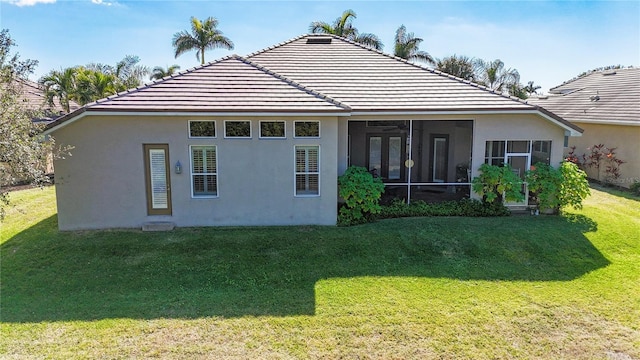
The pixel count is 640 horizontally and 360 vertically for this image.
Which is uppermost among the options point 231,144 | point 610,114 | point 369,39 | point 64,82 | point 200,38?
point 200,38

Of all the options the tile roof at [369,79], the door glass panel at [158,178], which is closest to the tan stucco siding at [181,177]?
the door glass panel at [158,178]

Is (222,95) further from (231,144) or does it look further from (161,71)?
(161,71)

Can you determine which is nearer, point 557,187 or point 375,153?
point 557,187

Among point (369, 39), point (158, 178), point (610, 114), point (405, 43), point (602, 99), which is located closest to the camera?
point (158, 178)

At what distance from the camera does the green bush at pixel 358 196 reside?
11219 mm

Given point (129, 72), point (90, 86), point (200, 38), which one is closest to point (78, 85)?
point (90, 86)

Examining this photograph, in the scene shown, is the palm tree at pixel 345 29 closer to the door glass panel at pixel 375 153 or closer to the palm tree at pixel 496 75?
the palm tree at pixel 496 75

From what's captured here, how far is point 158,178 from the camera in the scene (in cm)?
1084

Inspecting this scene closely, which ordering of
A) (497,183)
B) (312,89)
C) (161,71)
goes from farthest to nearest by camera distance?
(161,71) → (312,89) → (497,183)

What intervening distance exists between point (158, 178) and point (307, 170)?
414cm

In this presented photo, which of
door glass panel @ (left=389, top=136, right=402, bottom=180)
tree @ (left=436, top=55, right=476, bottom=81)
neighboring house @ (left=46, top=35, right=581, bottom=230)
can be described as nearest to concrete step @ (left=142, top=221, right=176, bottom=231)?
neighboring house @ (left=46, top=35, right=581, bottom=230)

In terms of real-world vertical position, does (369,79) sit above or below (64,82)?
below

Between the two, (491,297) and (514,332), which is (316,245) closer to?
(491,297)

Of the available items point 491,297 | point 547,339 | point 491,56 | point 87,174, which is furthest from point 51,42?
point 491,56
